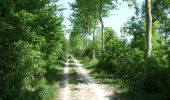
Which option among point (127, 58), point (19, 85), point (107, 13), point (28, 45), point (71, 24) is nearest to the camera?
point (19, 85)

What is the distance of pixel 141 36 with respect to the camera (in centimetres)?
2498

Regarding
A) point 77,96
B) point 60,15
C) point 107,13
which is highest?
point 107,13

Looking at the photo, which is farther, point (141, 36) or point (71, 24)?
point (71, 24)

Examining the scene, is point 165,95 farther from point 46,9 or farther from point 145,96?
point 46,9

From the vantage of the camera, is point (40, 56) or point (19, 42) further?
point (40, 56)

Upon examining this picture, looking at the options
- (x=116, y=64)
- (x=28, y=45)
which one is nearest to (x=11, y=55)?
(x=28, y=45)

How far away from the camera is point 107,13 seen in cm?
4412

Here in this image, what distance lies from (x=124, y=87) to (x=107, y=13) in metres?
25.2

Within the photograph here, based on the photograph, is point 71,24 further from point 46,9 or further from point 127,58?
point 46,9

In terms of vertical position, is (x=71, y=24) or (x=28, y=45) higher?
(x=71, y=24)

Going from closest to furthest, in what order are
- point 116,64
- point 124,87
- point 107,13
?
point 124,87, point 116,64, point 107,13

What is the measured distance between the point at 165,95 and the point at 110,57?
16.1m

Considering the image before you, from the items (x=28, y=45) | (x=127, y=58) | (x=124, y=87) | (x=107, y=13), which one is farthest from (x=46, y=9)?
(x=107, y=13)

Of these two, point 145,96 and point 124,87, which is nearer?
point 145,96
